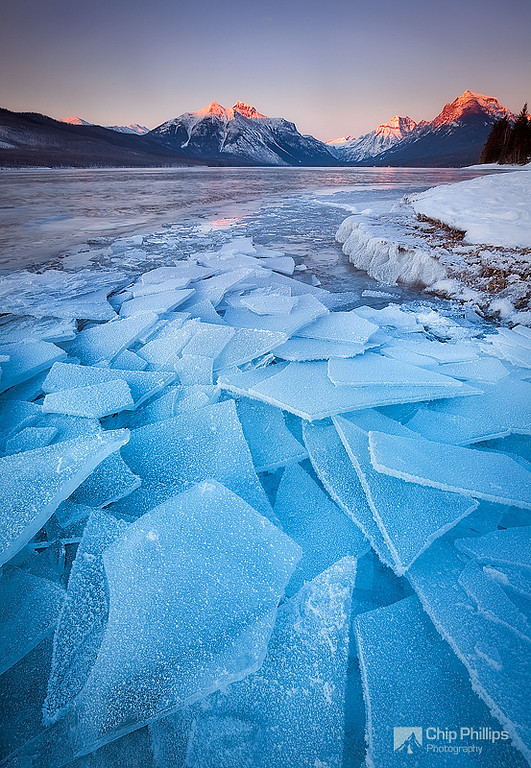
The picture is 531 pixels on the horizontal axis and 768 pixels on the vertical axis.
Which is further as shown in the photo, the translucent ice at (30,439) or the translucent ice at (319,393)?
the translucent ice at (319,393)

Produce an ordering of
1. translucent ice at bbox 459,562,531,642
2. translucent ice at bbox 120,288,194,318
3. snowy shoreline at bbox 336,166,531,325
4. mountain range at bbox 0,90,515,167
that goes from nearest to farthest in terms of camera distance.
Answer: translucent ice at bbox 459,562,531,642
translucent ice at bbox 120,288,194,318
snowy shoreline at bbox 336,166,531,325
mountain range at bbox 0,90,515,167

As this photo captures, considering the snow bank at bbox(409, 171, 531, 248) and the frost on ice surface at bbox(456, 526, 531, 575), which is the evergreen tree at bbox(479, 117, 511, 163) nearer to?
the snow bank at bbox(409, 171, 531, 248)

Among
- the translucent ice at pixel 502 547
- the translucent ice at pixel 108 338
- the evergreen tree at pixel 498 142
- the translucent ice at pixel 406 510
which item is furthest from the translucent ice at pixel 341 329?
the evergreen tree at pixel 498 142

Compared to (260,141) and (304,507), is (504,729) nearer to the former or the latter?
(304,507)

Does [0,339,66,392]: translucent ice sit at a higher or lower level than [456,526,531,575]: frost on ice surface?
higher

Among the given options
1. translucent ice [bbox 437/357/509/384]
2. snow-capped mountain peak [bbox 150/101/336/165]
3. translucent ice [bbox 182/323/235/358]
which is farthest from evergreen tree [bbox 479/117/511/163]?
snow-capped mountain peak [bbox 150/101/336/165]

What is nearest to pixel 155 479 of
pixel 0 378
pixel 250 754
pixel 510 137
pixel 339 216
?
pixel 250 754

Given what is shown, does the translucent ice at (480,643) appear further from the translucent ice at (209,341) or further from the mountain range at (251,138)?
the mountain range at (251,138)
